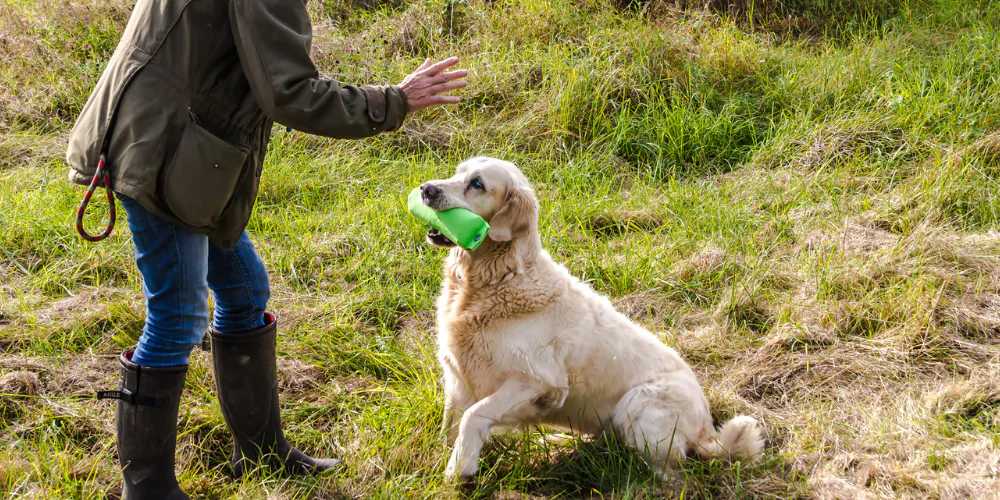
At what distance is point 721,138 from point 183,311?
425 cm

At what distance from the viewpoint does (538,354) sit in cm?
300

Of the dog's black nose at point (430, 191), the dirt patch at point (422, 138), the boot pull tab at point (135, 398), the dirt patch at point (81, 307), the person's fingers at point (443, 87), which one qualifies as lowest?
the dirt patch at point (81, 307)

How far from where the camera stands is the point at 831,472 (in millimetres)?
2852

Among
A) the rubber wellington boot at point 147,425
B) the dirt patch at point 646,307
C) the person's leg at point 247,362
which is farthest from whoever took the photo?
the dirt patch at point 646,307

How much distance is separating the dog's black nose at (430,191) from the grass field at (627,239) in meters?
0.81

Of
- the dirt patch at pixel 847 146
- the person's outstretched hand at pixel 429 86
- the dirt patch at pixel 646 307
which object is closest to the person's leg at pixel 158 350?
the person's outstretched hand at pixel 429 86

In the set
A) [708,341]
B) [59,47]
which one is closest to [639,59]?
[708,341]

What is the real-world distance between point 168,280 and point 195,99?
53cm

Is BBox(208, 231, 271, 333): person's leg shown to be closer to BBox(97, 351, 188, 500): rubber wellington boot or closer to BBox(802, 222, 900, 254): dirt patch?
BBox(97, 351, 188, 500): rubber wellington boot

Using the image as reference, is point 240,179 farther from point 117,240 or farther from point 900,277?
point 900,277

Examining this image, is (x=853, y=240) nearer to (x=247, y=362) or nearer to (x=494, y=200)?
(x=494, y=200)

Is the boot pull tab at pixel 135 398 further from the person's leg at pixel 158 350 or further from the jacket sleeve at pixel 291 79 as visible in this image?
the jacket sleeve at pixel 291 79

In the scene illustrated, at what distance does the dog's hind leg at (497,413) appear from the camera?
2.80 meters

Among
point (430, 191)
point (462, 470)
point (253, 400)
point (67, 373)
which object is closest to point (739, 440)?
point (462, 470)
